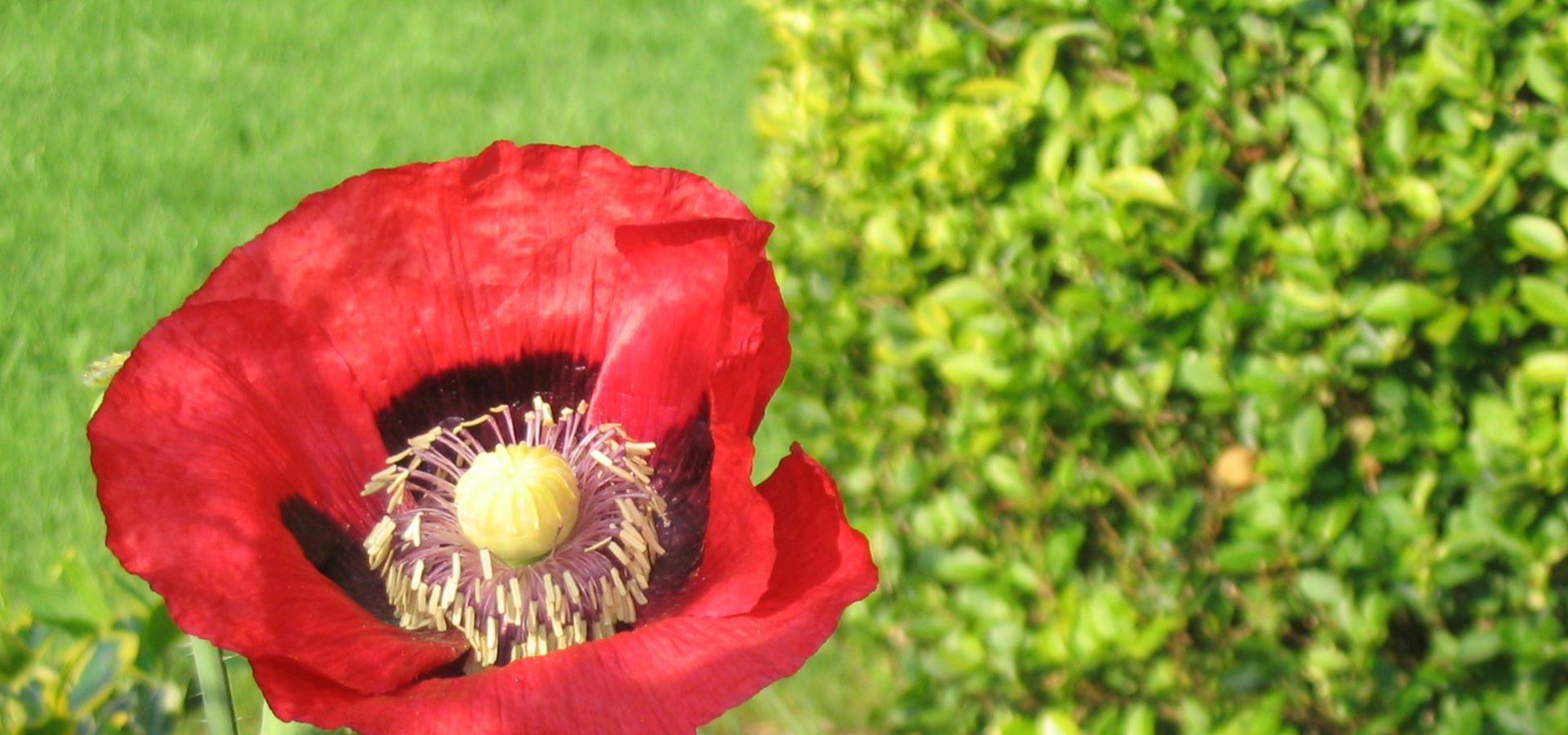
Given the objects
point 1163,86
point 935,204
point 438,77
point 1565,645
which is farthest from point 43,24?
point 1565,645

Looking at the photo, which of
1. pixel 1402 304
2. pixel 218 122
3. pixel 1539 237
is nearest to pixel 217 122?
pixel 218 122

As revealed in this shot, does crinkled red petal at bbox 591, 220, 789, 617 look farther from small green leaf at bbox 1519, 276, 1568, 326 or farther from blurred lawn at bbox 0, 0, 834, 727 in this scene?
blurred lawn at bbox 0, 0, 834, 727

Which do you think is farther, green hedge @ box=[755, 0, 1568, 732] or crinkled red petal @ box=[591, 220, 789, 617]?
green hedge @ box=[755, 0, 1568, 732]

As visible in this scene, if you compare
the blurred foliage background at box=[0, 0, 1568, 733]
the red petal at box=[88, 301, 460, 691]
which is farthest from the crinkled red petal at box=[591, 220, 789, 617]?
the blurred foliage background at box=[0, 0, 1568, 733]

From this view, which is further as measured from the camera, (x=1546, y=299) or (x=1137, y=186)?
(x=1137, y=186)

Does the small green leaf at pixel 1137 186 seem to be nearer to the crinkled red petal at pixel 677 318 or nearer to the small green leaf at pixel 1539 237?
the small green leaf at pixel 1539 237

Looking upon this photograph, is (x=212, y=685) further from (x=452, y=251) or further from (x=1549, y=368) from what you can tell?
(x=1549, y=368)

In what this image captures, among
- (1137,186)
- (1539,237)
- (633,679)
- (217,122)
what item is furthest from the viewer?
(217,122)
